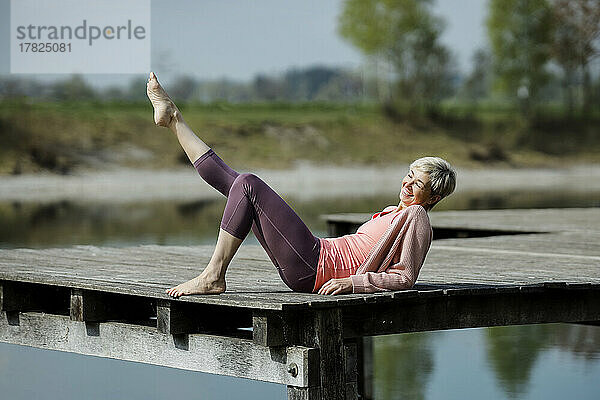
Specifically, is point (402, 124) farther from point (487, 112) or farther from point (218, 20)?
point (218, 20)

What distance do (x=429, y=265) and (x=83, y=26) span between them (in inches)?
861

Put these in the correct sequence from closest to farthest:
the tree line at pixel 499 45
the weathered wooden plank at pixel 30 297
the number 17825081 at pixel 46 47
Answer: the weathered wooden plank at pixel 30 297 < the number 17825081 at pixel 46 47 < the tree line at pixel 499 45

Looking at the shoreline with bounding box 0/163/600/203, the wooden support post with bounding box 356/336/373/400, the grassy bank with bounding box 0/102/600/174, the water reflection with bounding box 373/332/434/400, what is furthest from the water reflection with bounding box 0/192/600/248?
the wooden support post with bounding box 356/336/373/400

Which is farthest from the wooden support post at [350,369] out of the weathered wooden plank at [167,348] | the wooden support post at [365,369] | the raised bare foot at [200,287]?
the wooden support post at [365,369]

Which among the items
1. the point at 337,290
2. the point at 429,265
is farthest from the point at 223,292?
the point at 429,265

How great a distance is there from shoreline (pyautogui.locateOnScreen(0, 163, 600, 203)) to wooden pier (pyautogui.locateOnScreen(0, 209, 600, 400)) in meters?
15.3

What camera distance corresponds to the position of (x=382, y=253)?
3.75 m

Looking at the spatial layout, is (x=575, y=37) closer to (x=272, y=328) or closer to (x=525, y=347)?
(x=525, y=347)

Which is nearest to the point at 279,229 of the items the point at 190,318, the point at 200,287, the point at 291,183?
the point at 200,287

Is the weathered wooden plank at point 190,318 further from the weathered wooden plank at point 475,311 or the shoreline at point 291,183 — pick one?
the shoreline at point 291,183

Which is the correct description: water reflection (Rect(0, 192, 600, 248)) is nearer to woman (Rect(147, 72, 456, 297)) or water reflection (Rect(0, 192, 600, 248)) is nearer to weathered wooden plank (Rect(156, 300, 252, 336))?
weathered wooden plank (Rect(156, 300, 252, 336))

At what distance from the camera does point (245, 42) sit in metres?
29.2

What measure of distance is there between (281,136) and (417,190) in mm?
20666

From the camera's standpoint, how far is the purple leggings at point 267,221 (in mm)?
3754
